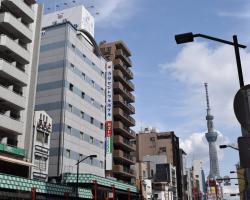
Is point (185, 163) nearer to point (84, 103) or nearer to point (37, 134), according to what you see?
point (84, 103)

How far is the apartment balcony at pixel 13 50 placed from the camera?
44.9 m

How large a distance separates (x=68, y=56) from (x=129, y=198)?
27884 mm

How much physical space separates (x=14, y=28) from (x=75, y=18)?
29247mm

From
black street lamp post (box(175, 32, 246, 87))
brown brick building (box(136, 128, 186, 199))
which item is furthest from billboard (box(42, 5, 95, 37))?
brown brick building (box(136, 128, 186, 199))

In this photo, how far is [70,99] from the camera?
2405 inches

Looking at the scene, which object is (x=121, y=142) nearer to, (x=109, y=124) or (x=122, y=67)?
(x=109, y=124)

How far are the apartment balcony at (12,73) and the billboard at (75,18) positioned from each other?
28.0 m

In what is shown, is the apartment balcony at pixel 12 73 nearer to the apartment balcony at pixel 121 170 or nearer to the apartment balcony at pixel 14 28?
the apartment balcony at pixel 14 28

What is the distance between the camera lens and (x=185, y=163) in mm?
166500

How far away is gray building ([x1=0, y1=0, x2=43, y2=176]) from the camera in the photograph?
44600mm

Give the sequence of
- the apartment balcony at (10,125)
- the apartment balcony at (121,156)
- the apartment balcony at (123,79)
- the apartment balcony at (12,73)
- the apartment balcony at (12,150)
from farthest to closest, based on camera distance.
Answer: the apartment balcony at (123,79), the apartment balcony at (121,156), the apartment balcony at (12,73), the apartment balcony at (10,125), the apartment balcony at (12,150)

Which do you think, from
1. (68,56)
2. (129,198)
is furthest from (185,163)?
(68,56)

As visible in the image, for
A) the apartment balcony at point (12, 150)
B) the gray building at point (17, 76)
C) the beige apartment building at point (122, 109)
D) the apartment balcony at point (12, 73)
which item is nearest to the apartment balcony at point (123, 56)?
the beige apartment building at point (122, 109)

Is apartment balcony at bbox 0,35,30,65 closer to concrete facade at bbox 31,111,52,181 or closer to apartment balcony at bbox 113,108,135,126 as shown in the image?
concrete facade at bbox 31,111,52,181
